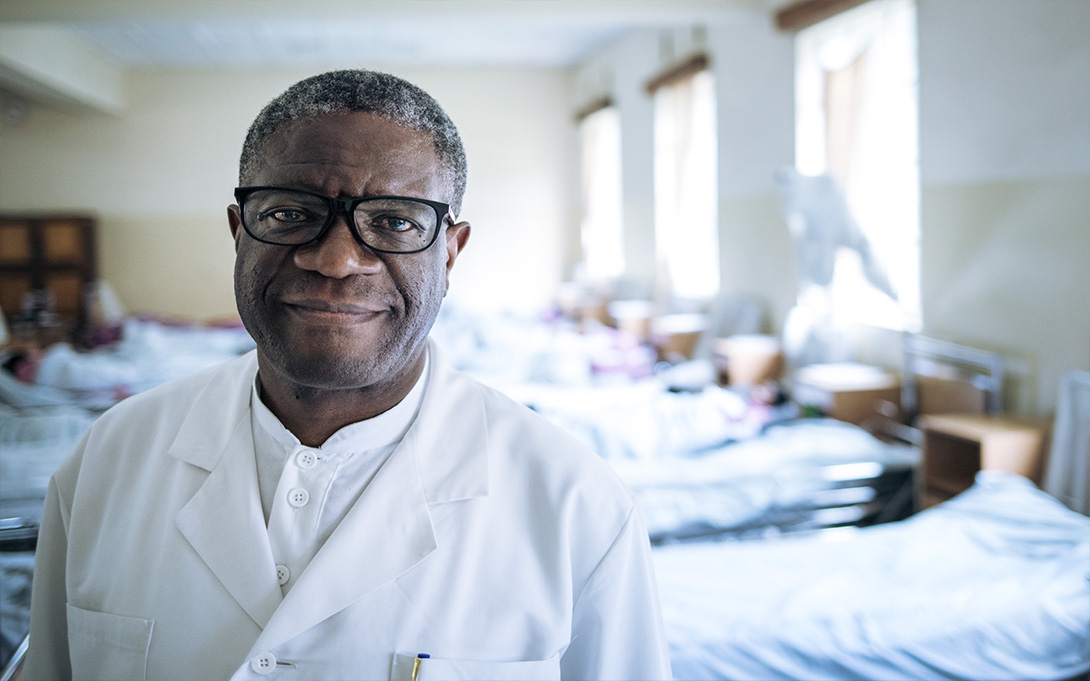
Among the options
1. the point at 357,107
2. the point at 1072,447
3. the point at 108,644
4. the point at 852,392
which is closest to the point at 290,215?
the point at 357,107

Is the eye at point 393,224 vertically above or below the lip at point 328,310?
above

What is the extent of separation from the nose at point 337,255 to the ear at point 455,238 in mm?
140

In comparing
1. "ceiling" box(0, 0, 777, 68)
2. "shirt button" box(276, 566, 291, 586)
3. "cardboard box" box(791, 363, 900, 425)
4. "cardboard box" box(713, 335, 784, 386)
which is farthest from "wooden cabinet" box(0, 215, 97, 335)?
"cardboard box" box(713, 335, 784, 386)

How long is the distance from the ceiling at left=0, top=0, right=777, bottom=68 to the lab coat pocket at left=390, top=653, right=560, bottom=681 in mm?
951

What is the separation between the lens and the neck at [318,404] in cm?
105

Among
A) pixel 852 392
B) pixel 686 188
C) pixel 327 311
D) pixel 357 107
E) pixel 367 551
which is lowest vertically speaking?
pixel 852 392

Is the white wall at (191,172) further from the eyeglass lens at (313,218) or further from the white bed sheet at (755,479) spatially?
the white bed sheet at (755,479)

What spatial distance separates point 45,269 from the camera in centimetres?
201

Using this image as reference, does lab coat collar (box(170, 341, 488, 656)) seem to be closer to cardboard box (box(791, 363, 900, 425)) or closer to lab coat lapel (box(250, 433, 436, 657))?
lab coat lapel (box(250, 433, 436, 657))

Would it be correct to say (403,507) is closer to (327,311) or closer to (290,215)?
(327,311)

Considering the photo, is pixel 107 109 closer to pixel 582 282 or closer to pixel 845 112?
pixel 582 282

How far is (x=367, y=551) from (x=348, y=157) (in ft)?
1.54

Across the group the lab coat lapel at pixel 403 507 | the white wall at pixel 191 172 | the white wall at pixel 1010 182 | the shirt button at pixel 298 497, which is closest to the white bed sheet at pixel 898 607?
the white wall at pixel 1010 182

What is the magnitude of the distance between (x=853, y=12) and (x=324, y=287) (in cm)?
431
